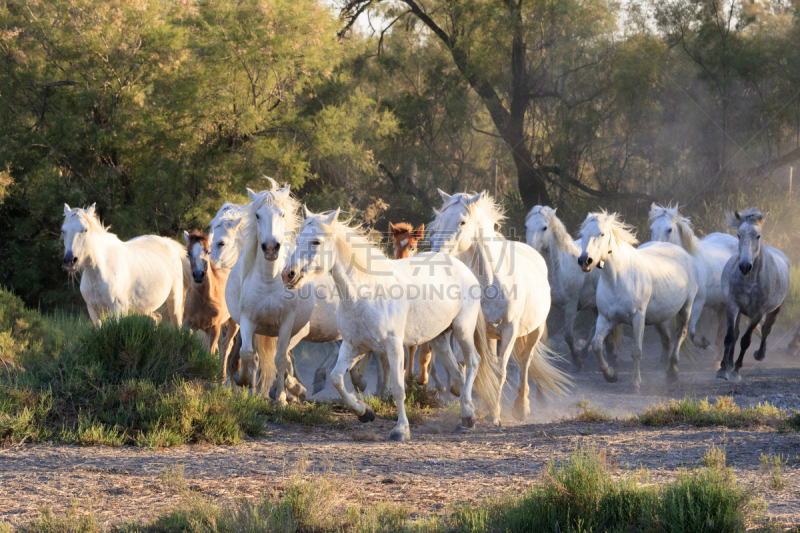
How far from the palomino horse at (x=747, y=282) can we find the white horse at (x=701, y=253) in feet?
2.52

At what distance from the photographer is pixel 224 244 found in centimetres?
854

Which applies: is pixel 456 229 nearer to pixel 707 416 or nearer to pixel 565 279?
pixel 707 416

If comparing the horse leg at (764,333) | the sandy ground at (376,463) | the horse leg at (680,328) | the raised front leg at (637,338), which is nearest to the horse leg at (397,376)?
the sandy ground at (376,463)

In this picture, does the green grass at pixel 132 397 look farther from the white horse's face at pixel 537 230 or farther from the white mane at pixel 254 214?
the white horse's face at pixel 537 230

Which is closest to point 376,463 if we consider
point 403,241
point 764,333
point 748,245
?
point 403,241

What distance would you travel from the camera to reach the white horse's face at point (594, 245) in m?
9.03

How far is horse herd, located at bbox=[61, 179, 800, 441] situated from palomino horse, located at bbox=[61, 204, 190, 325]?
0.07ft

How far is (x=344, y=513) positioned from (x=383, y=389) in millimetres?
4369

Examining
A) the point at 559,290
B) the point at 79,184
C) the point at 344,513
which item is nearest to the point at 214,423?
the point at 344,513

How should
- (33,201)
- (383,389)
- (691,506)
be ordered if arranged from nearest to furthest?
(691,506) < (383,389) < (33,201)

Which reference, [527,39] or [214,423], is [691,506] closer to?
[214,423]

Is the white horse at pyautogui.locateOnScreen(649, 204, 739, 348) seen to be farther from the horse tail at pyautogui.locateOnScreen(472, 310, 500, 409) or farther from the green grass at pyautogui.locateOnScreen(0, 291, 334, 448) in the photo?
the green grass at pyautogui.locateOnScreen(0, 291, 334, 448)

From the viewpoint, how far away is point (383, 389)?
845cm

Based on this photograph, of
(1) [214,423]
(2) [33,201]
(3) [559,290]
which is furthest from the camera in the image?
(2) [33,201]
